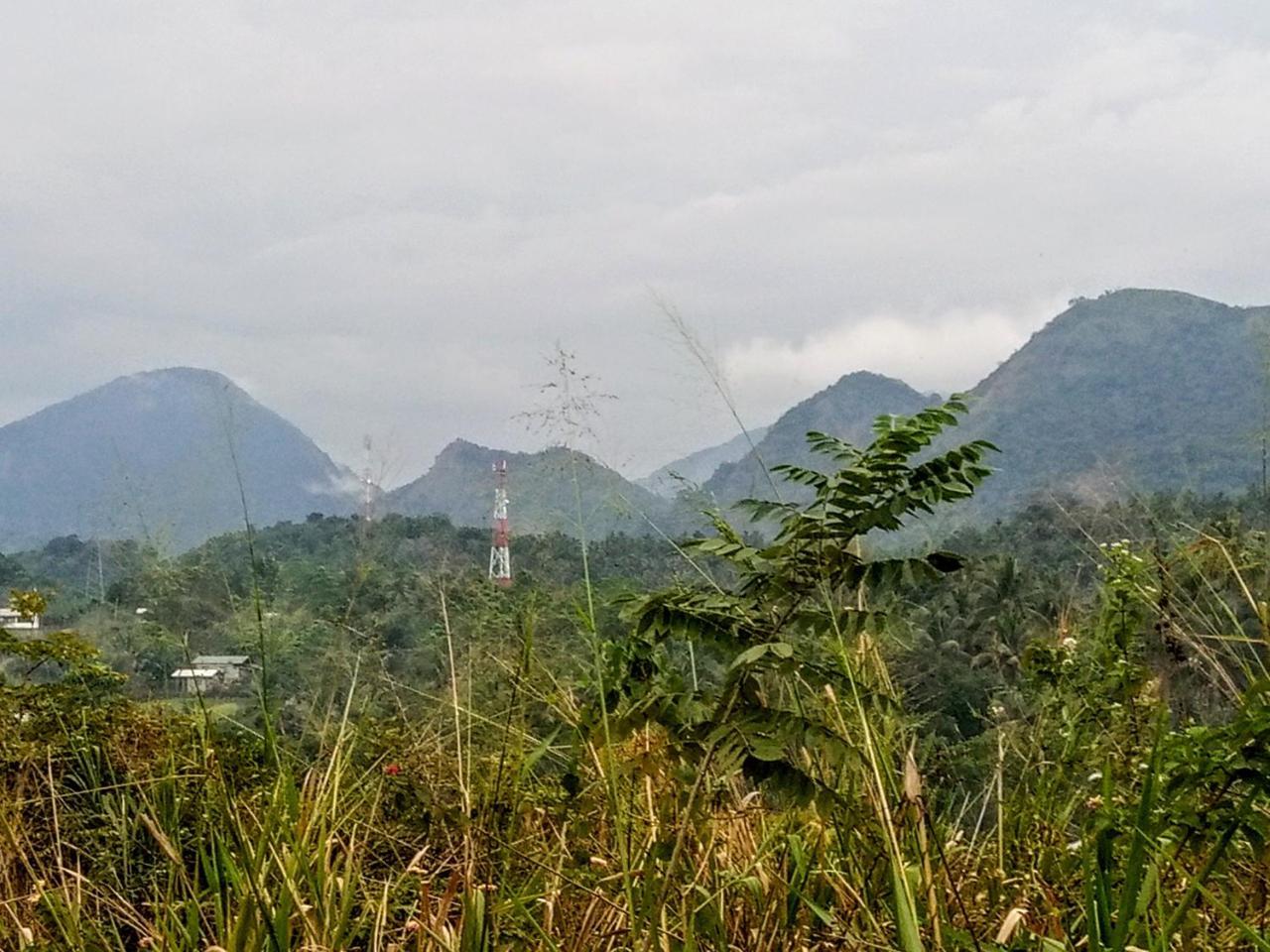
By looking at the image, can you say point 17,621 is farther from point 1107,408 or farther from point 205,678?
point 1107,408

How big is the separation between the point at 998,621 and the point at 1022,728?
15405mm

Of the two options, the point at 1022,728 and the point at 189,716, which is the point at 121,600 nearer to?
the point at 189,716

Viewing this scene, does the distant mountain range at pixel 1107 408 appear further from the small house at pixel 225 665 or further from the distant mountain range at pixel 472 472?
the small house at pixel 225 665

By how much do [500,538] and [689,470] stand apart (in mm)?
694

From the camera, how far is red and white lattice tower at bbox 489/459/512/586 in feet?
10.1

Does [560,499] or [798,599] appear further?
[560,499]

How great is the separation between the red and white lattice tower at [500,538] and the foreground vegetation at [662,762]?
79 millimetres

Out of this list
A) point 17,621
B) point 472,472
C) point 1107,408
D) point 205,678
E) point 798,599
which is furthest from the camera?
point 1107,408

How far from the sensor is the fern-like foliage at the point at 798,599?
1713 mm

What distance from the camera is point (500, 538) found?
3.26 meters

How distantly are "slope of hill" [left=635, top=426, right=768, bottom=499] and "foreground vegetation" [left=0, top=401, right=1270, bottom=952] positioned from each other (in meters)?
0.19

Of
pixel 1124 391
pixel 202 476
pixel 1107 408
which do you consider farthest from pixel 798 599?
pixel 1124 391

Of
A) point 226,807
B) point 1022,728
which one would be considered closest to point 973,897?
point 1022,728

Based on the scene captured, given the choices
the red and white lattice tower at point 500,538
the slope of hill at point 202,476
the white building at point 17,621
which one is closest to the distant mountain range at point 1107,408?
the red and white lattice tower at point 500,538
